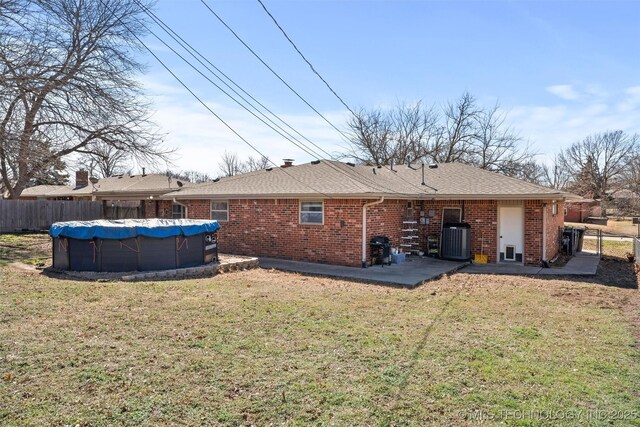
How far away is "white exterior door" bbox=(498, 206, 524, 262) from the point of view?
13.7 metres

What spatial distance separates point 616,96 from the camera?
2494 centimetres

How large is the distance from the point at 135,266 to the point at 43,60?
7563mm

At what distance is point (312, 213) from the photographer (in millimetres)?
13477

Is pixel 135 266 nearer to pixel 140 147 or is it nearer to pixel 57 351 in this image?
pixel 57 351

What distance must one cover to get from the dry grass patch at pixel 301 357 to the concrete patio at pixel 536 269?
3373 mm

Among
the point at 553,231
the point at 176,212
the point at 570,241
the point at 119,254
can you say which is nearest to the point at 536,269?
the point at 553,231

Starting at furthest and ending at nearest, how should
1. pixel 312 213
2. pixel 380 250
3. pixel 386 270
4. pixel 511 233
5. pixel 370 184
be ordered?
pixel 370 184 → pixel 511 233 → pixel 312 213 → pixel 380 250 → pixel 386 270

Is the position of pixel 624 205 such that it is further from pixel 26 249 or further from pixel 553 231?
pixel 26 249

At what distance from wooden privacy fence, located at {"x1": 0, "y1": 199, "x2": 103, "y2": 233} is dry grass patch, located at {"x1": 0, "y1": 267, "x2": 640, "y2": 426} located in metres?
16.6

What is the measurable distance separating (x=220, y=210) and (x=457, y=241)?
8104 millimetres

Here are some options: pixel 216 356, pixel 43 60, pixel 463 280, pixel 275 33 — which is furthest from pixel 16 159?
pixel 463 280

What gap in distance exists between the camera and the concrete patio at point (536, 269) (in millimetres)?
12117

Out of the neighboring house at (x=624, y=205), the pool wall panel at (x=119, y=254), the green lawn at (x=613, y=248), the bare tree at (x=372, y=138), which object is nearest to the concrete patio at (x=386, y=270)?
the pool wall panel at (x=119, y=254)

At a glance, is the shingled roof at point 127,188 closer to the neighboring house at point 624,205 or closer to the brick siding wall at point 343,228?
the brick siding wall at point 343,228
